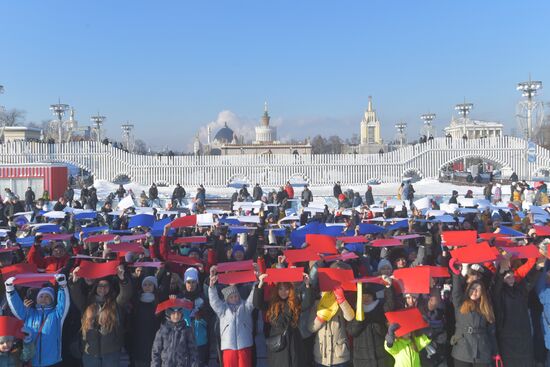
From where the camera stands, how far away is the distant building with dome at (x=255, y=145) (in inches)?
3179

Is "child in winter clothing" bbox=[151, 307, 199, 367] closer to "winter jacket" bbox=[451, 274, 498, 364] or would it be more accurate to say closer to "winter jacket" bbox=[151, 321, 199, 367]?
"winter jacket" bbox=[151, 321, 199, 367]

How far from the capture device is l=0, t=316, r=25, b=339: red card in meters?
5.44

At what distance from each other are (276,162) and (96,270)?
116 ft

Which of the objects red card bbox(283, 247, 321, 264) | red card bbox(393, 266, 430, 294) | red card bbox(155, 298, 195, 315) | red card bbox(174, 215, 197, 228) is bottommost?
red card bbox(155, 298, 195, 315)

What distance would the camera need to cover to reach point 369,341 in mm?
6000

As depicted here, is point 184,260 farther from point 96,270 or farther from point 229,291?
point 229,291

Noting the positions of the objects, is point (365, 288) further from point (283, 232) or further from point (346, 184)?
point (346, 184)

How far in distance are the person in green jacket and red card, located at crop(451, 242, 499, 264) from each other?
3.68ft

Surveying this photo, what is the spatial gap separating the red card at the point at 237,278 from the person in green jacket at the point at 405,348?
151cm

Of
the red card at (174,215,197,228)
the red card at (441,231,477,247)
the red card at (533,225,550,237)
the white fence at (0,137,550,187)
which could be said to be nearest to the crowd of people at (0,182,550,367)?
the red card at (441,231,477,247)

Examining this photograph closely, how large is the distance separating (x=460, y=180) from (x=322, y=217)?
86.0ft

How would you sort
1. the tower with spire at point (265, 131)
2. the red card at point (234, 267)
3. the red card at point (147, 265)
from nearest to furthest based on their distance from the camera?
the red card at point (234, 267) < the red card at point (147, 265) < the tower with spire at point (265, 131)

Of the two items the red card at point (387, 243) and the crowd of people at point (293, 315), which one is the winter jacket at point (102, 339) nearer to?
the crowd of people at point (293, 315)

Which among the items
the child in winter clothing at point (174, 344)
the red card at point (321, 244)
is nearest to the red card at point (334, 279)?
the child in winter clothing at point (174, 344)
